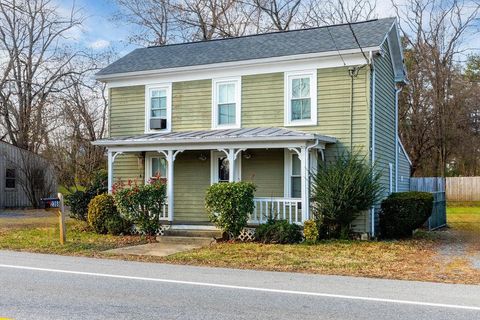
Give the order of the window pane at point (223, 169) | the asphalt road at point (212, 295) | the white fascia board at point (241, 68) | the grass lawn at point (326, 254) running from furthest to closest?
the window pane at point (223, 169) → the white fascia board at point (241, 68) → the grass lawn at point (326, 254) → the asphalt road at point (212, 295)

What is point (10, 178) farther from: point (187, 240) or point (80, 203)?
point (187, 240)

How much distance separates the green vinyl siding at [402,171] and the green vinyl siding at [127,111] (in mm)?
9506

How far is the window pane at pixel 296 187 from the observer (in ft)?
51.7

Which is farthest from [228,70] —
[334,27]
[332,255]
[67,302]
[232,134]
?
[67,302]

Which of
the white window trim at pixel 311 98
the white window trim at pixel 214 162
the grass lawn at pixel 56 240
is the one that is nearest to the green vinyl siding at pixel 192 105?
the white window trim at pixel 214 162

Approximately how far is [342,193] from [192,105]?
20.3 feet

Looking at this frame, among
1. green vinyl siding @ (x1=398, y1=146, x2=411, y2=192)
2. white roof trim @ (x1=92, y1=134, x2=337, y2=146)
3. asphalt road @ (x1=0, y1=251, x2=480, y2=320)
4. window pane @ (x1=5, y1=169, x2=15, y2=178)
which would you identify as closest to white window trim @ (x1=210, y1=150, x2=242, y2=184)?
white roof trim @ (x1=92, y1=134, x2=337, y2=146)

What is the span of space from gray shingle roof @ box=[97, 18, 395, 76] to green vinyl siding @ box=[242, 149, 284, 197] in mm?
2971

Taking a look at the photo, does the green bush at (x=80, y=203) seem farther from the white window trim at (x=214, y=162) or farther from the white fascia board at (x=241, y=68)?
the white window trim at (x=214, y=162)

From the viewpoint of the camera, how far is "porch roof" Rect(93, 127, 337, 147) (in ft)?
46.9

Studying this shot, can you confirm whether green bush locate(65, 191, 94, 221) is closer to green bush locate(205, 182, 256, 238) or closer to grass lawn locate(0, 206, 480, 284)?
grass lawn locate(0, 206, 480, 284)

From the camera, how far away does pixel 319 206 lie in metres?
14.3

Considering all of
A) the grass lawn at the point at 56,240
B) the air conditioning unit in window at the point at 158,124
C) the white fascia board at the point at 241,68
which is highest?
the white fascia board at the point at 241,68

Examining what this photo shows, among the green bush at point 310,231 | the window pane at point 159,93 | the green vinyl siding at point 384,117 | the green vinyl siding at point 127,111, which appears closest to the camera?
the green bush at point 310,231
